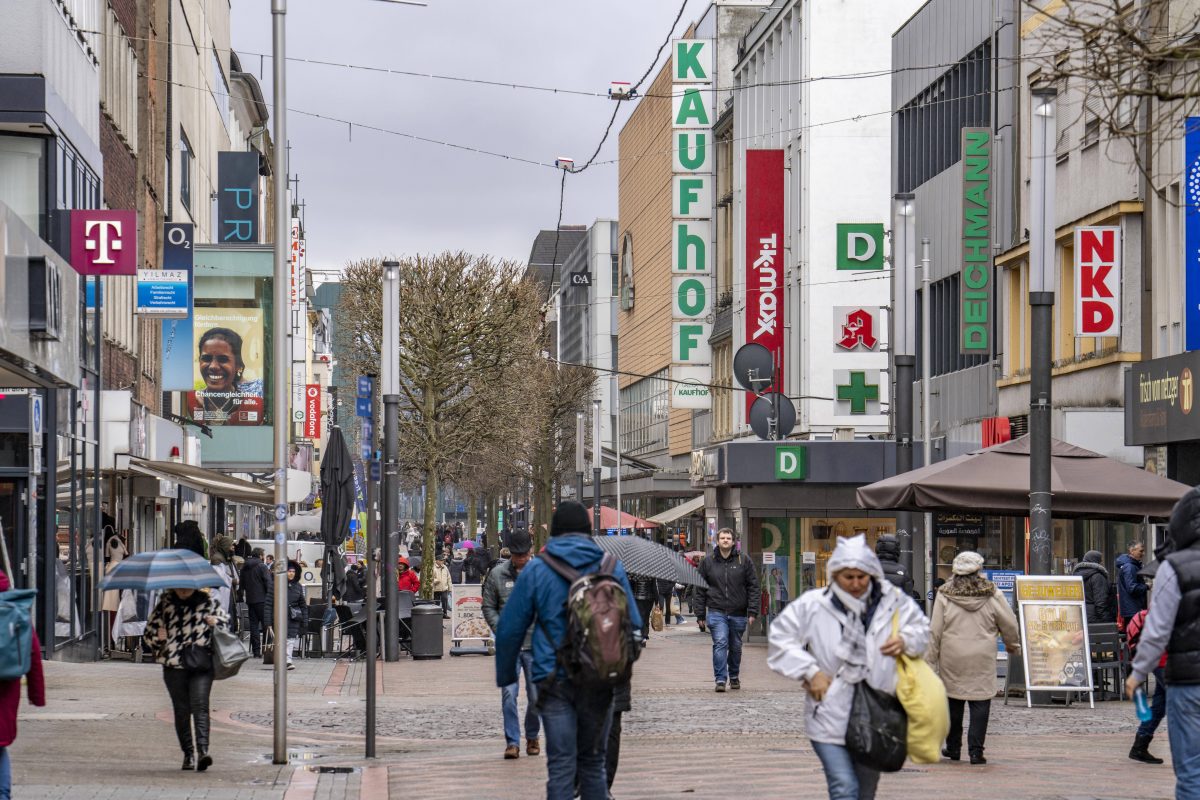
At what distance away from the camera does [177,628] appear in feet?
43.7

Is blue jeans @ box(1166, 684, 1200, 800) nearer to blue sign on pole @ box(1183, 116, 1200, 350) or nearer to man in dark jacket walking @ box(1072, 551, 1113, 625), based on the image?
man in dark jacket walking @ box(1072, 551, 1113, 625)

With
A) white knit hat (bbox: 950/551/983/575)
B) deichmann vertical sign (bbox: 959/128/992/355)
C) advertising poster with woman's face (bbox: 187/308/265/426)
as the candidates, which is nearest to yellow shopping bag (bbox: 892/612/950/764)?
white knit hat (bbox: 950/551/983/575)

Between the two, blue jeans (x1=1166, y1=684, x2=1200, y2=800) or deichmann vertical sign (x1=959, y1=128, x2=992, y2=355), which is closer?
blue jeans (x1=1166, y1=684, x2=1200, y2=800)

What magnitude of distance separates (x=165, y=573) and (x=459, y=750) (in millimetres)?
3187

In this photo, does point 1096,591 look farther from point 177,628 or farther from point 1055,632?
point 177,628

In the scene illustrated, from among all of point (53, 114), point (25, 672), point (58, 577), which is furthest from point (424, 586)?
point (25, 672)

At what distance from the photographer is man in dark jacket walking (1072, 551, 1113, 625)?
67.4 feet

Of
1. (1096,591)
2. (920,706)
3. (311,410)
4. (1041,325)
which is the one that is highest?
(311,410)

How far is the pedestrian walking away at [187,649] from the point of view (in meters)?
13.3

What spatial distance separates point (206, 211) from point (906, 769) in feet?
160

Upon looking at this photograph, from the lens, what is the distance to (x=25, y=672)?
9734mm

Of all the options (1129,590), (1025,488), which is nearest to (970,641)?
(1025,488)

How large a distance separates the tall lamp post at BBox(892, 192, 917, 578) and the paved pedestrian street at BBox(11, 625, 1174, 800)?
403 centimetres

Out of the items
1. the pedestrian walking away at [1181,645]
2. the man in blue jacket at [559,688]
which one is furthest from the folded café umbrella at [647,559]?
the pedestrian walking away at [1181,645]
